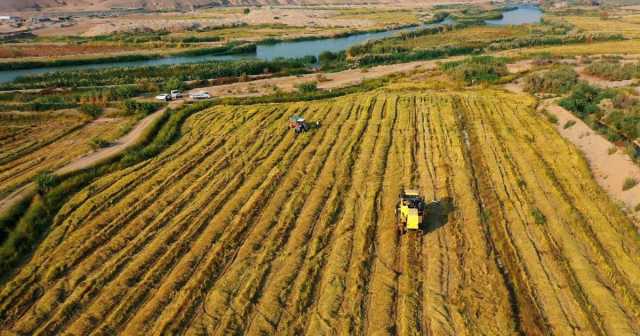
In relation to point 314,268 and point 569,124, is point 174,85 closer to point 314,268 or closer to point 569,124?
point 314,268

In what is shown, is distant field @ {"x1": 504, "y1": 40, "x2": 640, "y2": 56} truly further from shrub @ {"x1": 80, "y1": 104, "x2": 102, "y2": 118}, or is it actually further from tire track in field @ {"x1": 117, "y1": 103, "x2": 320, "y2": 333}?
shrub @ {"x1": 80, "y1": 104, "x2": 102, "y2": 118}

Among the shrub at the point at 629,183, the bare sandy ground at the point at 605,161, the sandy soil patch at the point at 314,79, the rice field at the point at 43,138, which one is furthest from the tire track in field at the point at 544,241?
the rice field at the point at 43,138

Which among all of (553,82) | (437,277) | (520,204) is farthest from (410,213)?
(553,82)

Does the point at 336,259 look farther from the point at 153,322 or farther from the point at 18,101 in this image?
the point at 18,101

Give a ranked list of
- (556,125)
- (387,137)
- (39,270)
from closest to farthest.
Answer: (39,270), (387,137), (556,125)

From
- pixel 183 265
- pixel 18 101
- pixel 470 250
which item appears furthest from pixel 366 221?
pixel 18 101
